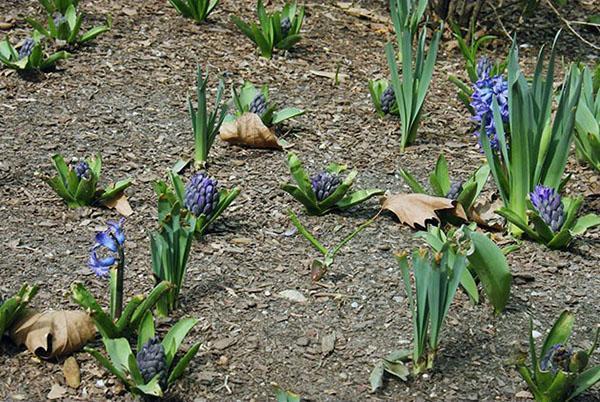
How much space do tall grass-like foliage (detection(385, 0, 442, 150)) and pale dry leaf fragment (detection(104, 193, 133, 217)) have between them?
3.45 ft

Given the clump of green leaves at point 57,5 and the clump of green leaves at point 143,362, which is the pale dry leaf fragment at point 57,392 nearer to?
the clump of green leaves at point 143,362

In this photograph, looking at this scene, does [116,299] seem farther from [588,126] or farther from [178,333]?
[588,126]

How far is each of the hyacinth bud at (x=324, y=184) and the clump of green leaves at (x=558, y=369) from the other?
3.24 feet

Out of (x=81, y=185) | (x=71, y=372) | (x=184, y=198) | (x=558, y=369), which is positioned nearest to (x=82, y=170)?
(x=81, y=185)

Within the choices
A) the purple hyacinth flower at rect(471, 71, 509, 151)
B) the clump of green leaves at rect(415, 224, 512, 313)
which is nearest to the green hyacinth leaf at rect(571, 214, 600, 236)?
the purple hyacinth flower at rect(471, 71, 509, 151)

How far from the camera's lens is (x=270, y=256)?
321cm

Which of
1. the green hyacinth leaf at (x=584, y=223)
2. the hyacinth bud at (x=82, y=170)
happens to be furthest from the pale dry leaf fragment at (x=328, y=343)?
the hyacinth bud at (x=82, y=170)

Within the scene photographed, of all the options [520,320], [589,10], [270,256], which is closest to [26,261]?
[270,256]

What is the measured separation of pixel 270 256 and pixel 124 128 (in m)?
1.07

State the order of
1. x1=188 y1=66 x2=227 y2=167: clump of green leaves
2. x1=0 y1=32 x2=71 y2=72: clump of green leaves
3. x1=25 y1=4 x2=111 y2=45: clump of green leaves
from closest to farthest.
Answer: x1=188 y1=66 x2=227 y2=167: clump of green leaves < x1=0 y1=32 x2=71 y2=72: clump of green leaves < x1=25 y1=4 x2=111 y2=45: clump of green leaves

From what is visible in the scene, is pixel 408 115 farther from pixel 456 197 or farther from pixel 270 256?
pixel 270 256

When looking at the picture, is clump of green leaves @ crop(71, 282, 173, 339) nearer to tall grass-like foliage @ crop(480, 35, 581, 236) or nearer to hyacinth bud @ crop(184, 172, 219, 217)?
hyacinth bud @ crop(184, 172, 219, 217)

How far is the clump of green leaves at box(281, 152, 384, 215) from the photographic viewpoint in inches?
131

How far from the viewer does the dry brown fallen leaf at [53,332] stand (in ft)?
8.83
